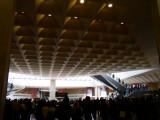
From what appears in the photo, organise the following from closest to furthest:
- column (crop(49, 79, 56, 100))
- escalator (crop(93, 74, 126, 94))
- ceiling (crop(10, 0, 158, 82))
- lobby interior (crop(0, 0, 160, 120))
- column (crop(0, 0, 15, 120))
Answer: column (crop(0, 0, 15, 120))
lobby interior (crop(0, 0, 160, 120))
ceiling (crop(10, 0, 158, 82))
escalator (crop(93, 74, 126, 94))
column (crop(49, 79, 56, 100))

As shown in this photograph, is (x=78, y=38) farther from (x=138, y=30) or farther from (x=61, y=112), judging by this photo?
(x=61, y=112)

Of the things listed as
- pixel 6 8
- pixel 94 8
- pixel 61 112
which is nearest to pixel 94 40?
pixel 94 8

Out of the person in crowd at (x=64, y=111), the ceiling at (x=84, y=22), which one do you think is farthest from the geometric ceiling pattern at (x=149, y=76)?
the person in crowd at (x=64, y=111)

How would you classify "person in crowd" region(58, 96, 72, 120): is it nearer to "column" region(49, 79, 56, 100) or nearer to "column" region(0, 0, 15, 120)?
"column" region(0, 0, 15, 120)

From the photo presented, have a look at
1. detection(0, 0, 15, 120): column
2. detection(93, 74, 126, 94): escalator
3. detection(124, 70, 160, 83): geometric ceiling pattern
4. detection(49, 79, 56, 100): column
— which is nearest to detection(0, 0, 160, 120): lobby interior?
detection(0, 0, 15, 120): column

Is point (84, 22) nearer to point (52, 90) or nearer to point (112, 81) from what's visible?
point (112, 81)

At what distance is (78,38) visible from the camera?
1134 centimetres

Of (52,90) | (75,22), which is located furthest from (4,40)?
(52,90)

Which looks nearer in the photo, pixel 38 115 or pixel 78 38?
pixel 38 115

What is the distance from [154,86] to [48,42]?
130 ft

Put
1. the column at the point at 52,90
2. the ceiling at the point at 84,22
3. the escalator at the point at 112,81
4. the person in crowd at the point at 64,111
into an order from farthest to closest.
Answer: the column at the point at 52,90
the escalator at the point at 112,81
the person in crowd at the point at 64,111
the ceiling at the point at 84,22

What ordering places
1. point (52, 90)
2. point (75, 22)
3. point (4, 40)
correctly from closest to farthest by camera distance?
point (4, 40)
point (75, 22)
point (52, 90)

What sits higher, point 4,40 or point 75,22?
point 75,22

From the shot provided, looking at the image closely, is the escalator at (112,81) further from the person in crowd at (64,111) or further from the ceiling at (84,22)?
the person in crowd at (64,111)
